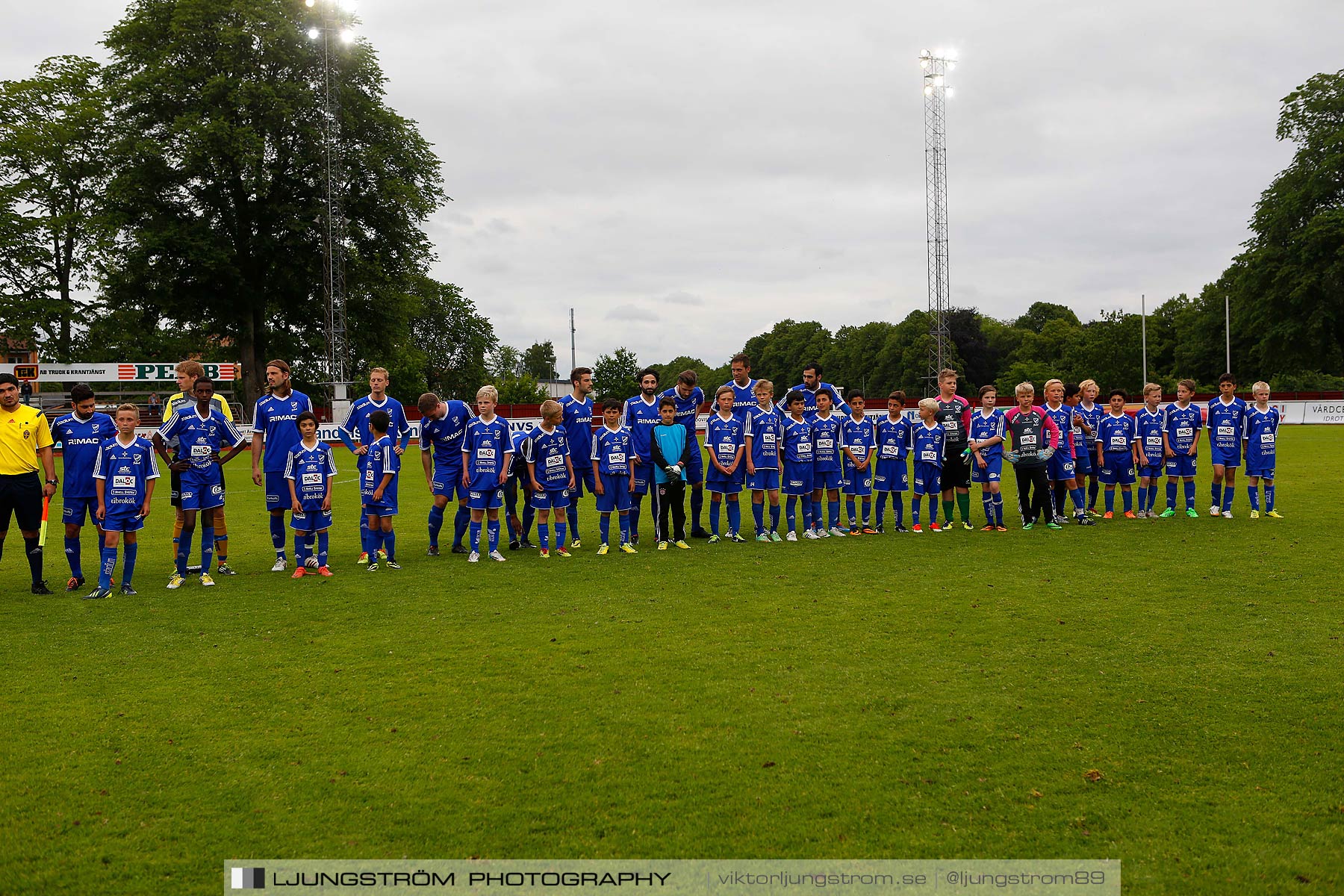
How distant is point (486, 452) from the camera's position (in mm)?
10336

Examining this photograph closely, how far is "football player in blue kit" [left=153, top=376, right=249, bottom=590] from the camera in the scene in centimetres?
904

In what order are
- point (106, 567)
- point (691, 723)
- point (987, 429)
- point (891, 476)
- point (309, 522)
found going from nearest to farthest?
point (691, 723), point (106, 567), point (309, 522), point (987, 429), point (891, 476)

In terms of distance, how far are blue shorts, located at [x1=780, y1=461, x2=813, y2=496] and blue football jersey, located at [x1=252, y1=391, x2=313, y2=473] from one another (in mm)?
5885

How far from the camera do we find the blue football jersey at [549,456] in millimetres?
10445

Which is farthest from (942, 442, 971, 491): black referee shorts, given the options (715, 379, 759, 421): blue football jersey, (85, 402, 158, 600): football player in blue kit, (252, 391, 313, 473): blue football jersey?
(85, 402, 158, 600): football player in blue kit

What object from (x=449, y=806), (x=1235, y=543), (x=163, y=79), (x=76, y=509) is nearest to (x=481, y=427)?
(x=76, y=509)

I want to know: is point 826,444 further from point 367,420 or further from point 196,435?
point 196,435

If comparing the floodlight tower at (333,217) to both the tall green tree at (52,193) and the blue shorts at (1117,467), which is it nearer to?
the tall green tree at (52,193)

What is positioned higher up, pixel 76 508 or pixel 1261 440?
pixel 1261 440

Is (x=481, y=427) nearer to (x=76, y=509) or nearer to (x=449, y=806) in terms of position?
(x=76, y=509)

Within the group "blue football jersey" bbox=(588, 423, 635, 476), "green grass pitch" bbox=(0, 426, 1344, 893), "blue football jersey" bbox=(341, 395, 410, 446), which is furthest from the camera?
"blue football jersey" bbox=(588, 423, 635, 476)

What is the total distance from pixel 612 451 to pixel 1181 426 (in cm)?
847

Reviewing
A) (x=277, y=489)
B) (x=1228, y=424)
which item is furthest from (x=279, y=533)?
(x=1228, y=424)

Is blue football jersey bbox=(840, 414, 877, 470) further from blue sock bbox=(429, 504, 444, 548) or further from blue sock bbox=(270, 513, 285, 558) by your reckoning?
blue sock bbox=(270, 513, 285, 558)
